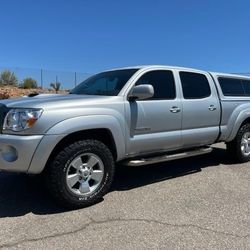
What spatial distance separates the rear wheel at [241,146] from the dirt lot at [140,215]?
1.11 meters

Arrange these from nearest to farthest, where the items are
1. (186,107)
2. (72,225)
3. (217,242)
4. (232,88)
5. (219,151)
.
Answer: (217,242)
(72,225)
(186,107)
(232,88)
(219,151)

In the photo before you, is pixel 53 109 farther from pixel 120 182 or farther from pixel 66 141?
pixel 120 182

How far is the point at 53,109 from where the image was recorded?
14.9 ft

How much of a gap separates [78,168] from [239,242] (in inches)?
82.2

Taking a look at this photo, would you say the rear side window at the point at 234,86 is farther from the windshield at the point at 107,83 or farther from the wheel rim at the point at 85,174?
the wheel rim at the point at 85,174

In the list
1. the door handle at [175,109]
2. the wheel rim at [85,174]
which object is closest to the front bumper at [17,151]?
the wheel rim at [85,174]

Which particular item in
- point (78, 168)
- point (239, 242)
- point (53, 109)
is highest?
point (53, 109)

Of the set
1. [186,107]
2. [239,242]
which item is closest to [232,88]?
[186,107]

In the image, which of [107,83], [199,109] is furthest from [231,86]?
[107,83]

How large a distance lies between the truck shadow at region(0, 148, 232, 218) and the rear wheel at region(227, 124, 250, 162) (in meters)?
0.26

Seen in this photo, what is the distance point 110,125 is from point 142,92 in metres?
0.65

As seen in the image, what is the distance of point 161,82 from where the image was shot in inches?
237

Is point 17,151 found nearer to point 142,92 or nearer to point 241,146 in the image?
point 142,92

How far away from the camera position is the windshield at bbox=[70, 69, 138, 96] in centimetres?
561
